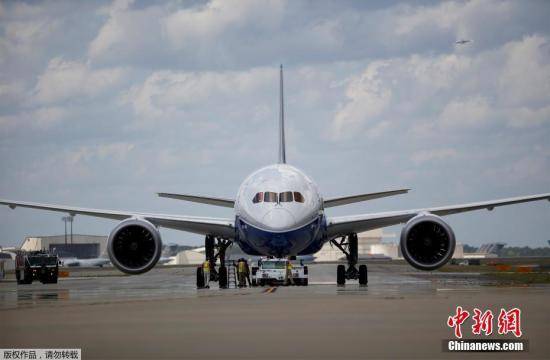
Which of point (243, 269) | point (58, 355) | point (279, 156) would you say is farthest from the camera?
point (279, 156)

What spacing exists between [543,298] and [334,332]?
9.23 metres

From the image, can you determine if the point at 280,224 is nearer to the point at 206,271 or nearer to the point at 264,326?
the point at 206,271

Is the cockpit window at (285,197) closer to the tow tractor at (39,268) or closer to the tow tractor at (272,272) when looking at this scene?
the tow tractor at (272,272)

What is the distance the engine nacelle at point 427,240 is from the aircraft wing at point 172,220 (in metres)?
6.35

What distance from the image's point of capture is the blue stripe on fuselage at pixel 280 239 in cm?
3259

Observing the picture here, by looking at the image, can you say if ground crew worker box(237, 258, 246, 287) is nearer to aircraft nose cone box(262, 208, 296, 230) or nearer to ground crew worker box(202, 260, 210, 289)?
ground crew worker box(202, 260, 210, 289)

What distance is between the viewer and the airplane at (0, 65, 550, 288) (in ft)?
108

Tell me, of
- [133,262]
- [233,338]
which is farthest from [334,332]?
[133,262]

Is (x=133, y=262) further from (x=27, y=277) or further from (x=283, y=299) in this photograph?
(x=27, y=277)

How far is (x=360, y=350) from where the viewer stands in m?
12.8

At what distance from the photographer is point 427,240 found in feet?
110

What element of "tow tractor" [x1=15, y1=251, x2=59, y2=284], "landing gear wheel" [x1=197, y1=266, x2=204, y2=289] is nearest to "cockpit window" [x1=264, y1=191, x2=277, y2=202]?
"landing gear wheel" [x1=197, y1=266, x2=204, y2=289]

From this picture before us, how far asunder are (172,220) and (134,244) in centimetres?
240

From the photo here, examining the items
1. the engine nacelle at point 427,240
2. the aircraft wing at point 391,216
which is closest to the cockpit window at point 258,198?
the aircraft wing at point 391,216
